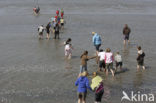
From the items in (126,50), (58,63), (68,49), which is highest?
(68,49)

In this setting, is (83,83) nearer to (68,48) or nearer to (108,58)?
(108,58)

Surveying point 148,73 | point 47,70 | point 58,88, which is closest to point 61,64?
point 47,70

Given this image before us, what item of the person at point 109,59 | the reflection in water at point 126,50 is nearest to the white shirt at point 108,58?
the person at point 109,59

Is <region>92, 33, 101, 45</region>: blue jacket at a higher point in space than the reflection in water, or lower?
higher

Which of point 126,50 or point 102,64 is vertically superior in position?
point 102,64

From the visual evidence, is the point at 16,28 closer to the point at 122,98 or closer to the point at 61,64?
the point at 61,64

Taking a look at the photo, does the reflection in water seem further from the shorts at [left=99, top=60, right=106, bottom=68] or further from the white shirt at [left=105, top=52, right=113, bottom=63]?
the white shirt at [left=105, top=52, right=113, bottom=63]

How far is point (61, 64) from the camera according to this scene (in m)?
16.7

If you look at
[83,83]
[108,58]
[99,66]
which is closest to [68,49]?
[99,66]

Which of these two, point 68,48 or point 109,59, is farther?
point 68,48

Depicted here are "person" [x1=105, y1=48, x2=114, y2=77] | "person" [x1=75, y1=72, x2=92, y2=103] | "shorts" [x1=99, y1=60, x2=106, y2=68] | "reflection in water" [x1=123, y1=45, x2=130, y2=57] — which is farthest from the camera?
"reflection in water" [x1=123, y1=45, x2=130, y2=57]

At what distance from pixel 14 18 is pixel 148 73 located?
75.6ft

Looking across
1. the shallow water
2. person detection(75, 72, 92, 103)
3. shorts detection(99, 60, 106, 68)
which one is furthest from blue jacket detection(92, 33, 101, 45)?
person detection(75, 72, 92, 103)

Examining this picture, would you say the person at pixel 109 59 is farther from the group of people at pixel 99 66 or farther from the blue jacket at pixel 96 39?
the blue jacket at pixel 96 39
